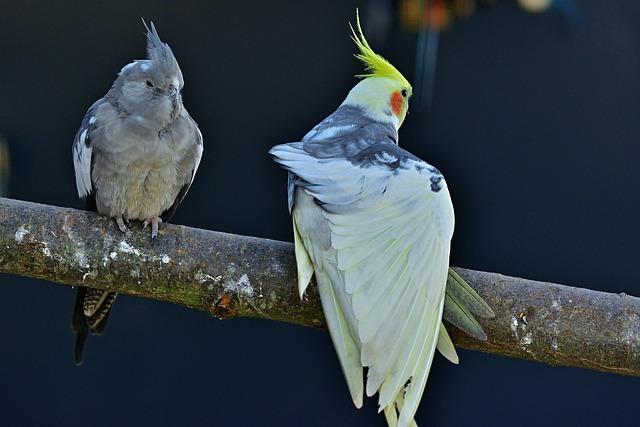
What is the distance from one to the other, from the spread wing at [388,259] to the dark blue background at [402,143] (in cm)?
133

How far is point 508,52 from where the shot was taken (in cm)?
355

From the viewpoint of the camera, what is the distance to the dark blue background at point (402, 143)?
352cm

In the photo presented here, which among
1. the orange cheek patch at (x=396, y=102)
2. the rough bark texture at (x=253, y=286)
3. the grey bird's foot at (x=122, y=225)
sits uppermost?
the orange cheek patch at (x=396, y=102)

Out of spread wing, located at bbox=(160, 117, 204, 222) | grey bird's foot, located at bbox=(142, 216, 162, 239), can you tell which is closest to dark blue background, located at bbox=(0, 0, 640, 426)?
spread wing, located at bbox=(160, 117, 204, 222)

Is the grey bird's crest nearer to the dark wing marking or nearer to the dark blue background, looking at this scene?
the dark wing marking

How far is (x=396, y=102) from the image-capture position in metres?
2.54

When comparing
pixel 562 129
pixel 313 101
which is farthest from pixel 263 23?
pixel 562 129

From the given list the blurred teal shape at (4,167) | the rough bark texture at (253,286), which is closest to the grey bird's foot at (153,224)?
the rough bark texture at (253,286)

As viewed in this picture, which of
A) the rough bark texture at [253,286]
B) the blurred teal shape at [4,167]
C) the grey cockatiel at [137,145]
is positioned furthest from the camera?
the blurred teal shape at [4,167]

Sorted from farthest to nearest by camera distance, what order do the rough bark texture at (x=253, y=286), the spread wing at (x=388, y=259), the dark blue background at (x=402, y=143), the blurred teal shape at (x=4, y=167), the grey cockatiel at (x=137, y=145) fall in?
the dark blue background at (x=402, y=143) → the blurred teal shape at (x=4, y=167) → the grey cockatiel at (x=137, y=145) → the rough bark texture at (x=253, y=286) → the spread wing at (x=388, y=259)

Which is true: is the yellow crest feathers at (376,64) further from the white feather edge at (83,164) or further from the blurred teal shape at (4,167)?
the blurred teal shape at (4,167)

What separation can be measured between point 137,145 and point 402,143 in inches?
52.6

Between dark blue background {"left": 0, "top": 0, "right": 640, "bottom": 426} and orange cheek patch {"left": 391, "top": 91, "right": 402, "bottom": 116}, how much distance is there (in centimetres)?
99

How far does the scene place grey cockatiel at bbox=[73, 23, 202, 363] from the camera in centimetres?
246
